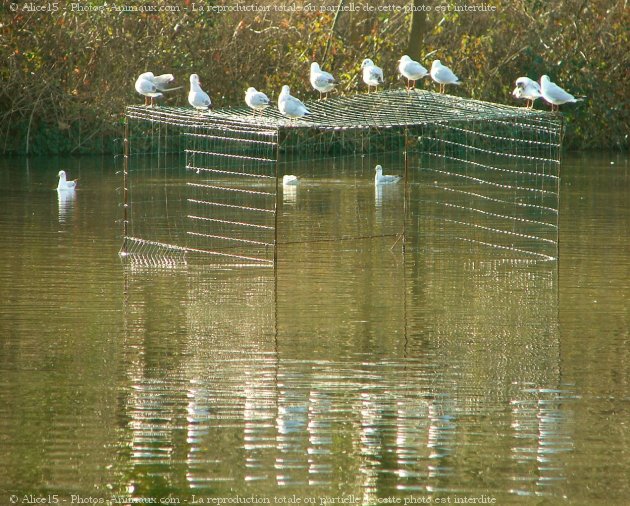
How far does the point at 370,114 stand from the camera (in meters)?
13.4

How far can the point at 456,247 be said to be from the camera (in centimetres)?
1363

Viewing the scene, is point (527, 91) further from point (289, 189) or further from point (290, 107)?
point (289, 189)

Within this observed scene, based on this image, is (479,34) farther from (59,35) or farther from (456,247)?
(456,247)

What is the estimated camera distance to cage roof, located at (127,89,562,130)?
11953 millimetres

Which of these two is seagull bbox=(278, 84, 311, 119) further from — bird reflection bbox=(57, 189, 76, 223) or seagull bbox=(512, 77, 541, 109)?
seagull bbox=(512, 77, 541, 109)

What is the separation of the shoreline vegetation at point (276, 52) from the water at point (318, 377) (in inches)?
531

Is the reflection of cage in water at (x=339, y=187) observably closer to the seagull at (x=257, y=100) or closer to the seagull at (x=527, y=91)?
the seagull at (x=257, y=100)

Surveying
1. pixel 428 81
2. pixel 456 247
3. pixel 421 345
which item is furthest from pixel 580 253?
pixel 428 81

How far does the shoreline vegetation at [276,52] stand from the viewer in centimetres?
2634

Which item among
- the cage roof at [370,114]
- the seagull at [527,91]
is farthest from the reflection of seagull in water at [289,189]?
the seagull at [527,91]

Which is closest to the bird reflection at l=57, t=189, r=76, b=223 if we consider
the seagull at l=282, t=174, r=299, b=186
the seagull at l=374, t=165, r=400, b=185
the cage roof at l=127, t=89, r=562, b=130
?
the cage roof at l=127, t=89, r=562, b=130

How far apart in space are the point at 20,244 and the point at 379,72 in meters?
6.05

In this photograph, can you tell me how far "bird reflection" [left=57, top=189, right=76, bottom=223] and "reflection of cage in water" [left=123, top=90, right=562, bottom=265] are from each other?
792mm

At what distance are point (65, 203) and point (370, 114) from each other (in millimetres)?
5830
